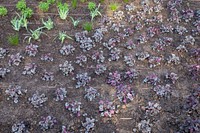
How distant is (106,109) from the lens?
486 centimetres

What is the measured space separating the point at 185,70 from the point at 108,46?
1.37 m

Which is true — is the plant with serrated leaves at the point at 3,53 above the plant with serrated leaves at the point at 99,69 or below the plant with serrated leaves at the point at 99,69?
above

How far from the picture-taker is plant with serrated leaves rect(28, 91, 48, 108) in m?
4.89

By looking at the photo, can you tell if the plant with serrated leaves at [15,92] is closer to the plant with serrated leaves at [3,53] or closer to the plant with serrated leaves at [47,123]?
the plant with serrated leaves at [47,123]

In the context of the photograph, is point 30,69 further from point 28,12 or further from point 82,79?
point 28,12

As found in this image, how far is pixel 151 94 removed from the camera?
5.10m

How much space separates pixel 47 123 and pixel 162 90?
1815 mm

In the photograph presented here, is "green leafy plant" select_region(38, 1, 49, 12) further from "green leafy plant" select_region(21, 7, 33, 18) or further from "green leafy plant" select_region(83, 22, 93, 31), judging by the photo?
"green leafy plant" select_region(83, 22, 93, 31)

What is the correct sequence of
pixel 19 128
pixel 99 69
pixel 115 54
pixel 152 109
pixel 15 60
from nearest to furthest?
1. pixel 19 128
2. pixel 152 109
3. pixel 99 69
4. pixel 15 60
5. pixel 115 54

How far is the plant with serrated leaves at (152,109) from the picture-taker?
4824 millimetres

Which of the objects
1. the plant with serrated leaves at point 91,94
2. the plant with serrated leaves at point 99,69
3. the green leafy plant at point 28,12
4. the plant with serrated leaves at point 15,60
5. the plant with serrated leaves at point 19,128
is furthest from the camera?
the green leafy plant at point 28,12

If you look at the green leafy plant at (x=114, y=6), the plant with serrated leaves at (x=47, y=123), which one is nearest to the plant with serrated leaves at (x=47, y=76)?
the plant with serrated leaves at (x=47, y=123)

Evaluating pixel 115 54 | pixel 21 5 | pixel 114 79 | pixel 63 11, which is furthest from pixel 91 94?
pixel 21 5

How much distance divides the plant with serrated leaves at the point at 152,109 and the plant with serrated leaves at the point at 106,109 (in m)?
0.48
